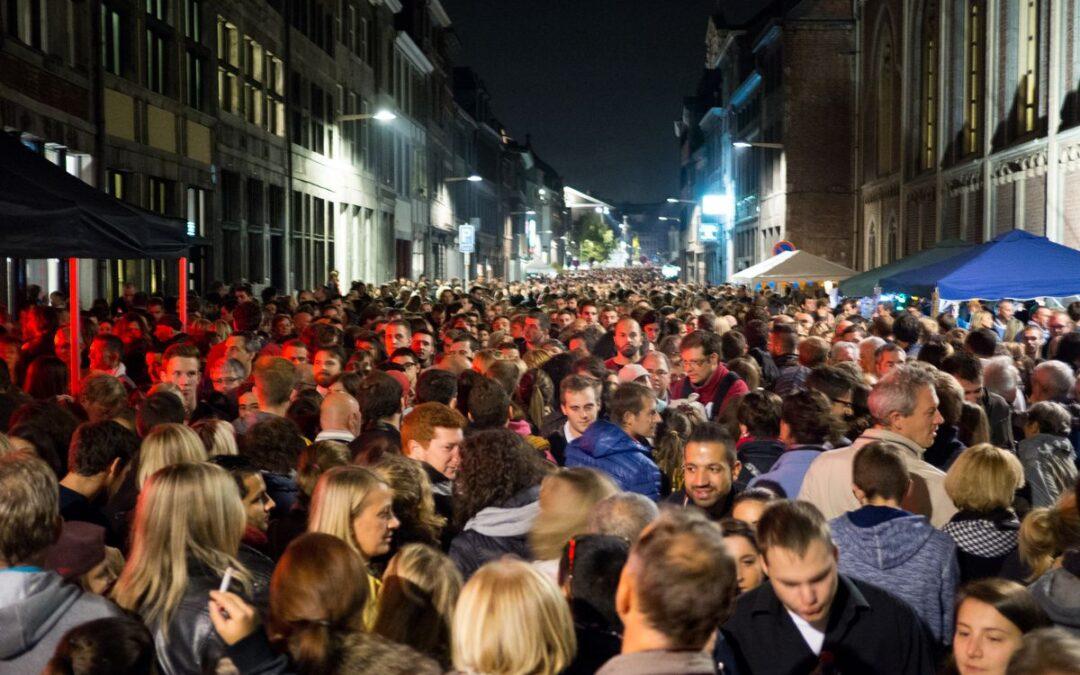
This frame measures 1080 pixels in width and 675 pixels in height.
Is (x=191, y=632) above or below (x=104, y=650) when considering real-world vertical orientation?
below

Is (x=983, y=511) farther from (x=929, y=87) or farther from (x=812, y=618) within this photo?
(x=929, y=87)

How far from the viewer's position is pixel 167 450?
6188mm

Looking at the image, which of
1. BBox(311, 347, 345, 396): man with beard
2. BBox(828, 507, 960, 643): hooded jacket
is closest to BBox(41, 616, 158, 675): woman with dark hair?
BBox(828, 507, 960, 643): hooded jacket

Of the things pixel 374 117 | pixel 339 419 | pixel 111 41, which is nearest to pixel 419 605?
pixel 339 419

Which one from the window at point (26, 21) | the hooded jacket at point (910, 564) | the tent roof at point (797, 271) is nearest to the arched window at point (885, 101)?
the tent roof at point (797, 271)

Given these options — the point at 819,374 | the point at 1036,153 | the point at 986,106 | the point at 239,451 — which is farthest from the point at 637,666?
the point at 986,106

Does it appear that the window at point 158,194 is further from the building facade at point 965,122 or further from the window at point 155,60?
the building facade at point 965,122

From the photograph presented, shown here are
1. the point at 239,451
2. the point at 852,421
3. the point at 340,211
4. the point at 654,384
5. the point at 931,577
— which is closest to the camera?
the point at 931,577

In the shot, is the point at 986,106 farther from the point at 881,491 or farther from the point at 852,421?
the point at 881,491

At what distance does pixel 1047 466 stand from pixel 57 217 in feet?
26.8

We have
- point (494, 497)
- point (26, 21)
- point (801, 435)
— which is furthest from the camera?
point (26, 21)

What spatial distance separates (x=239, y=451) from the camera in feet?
24.1

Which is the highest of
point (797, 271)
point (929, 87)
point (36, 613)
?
point (929, 87)

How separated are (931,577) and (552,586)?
2121 millimetres
